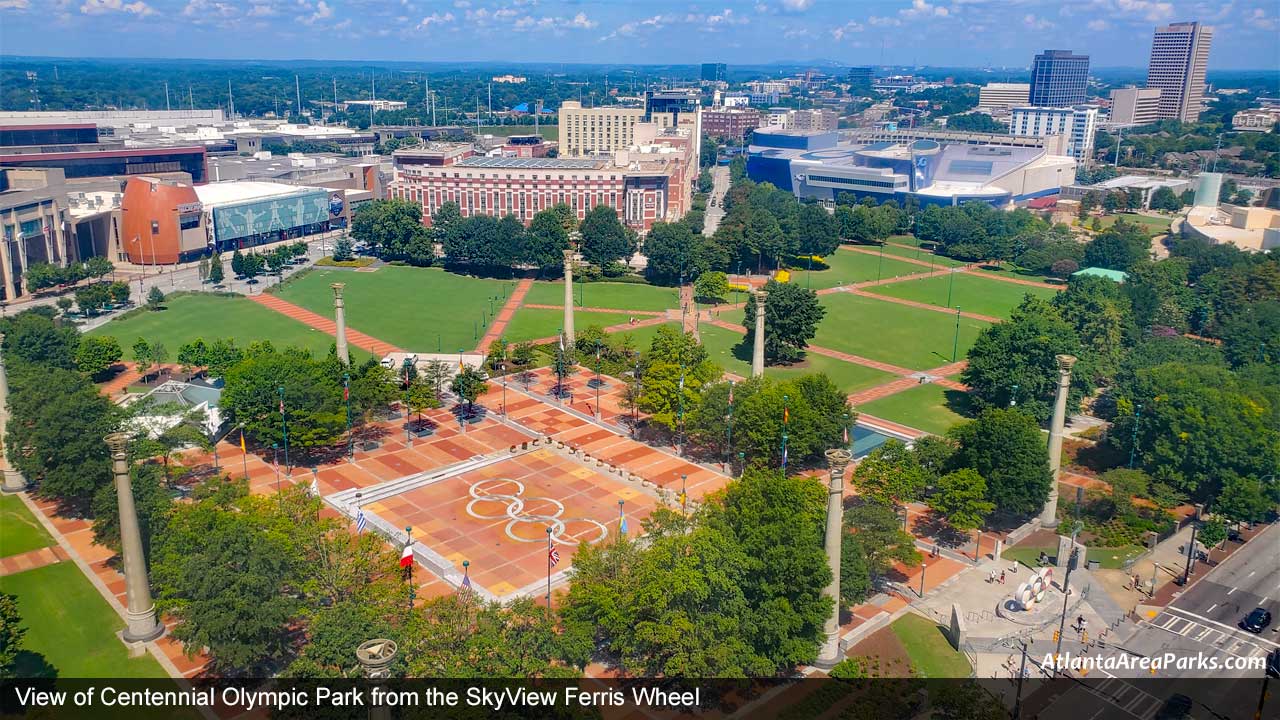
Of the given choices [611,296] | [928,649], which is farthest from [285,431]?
[611,296]

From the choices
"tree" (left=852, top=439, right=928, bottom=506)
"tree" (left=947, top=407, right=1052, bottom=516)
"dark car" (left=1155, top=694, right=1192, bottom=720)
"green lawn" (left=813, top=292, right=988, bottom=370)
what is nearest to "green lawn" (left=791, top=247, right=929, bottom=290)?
"green lawn" (left=813, top=292, right=988, bottom=370)

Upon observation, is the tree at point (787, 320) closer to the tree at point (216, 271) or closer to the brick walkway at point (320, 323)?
the brick walkway at point (320, 323)

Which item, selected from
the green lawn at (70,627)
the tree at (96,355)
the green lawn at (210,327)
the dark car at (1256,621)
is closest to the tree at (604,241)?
the green lawn at (210,327)

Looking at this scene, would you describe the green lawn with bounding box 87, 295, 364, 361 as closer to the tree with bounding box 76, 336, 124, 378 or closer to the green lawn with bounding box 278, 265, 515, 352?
the green lawn with bounding box 278, 265, 515, 352

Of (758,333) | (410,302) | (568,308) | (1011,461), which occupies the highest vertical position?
(758,333)

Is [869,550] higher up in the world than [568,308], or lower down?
lower down

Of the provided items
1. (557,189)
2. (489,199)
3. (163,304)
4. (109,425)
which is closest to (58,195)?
(163,304)

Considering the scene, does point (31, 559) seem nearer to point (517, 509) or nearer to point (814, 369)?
point (517, 509)
